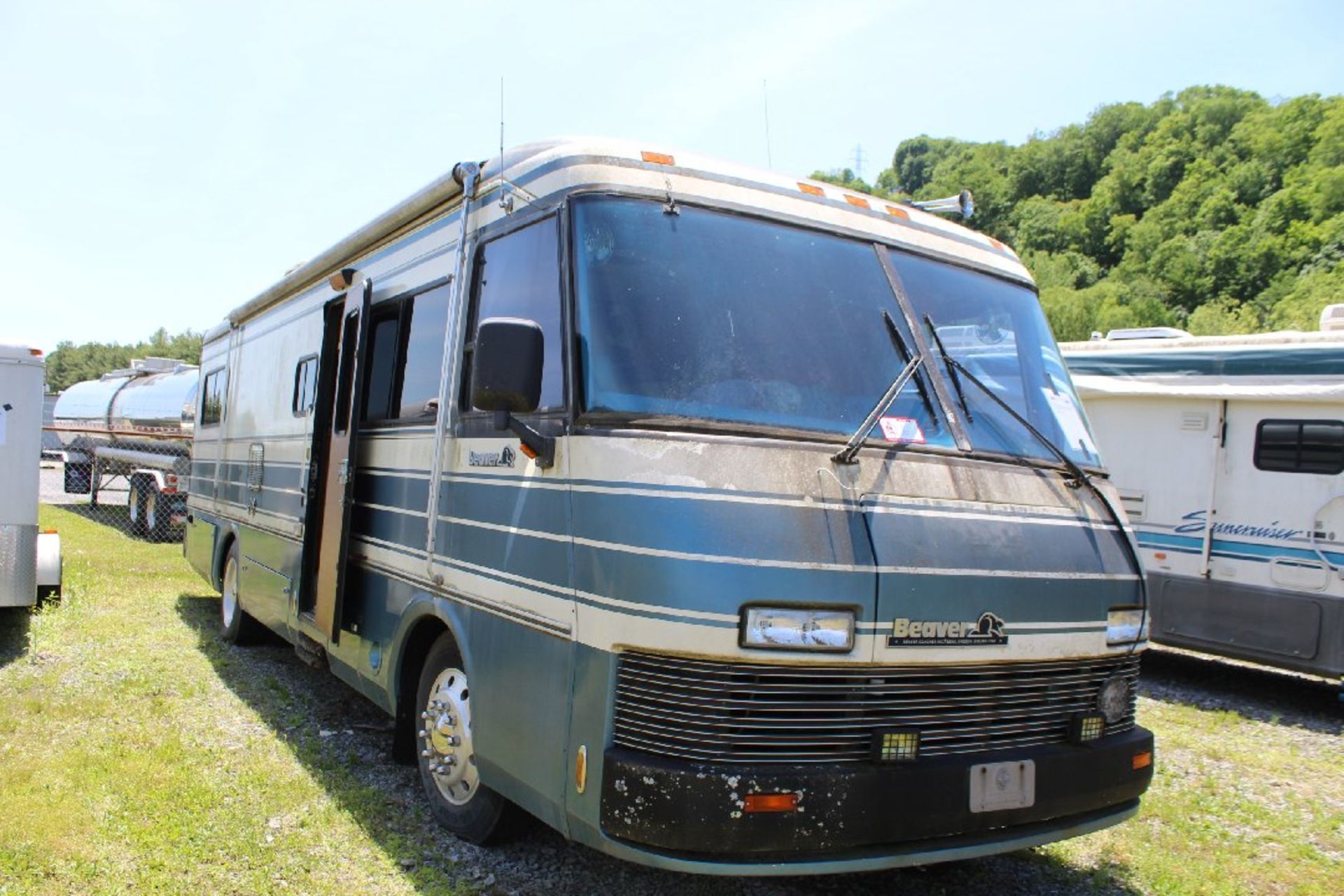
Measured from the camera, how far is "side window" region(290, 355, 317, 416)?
687 centimetres

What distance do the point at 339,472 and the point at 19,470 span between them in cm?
330

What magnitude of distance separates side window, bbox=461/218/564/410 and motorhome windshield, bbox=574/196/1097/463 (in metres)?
0.18

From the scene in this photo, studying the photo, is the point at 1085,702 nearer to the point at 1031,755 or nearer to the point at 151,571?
the point at 1031,755

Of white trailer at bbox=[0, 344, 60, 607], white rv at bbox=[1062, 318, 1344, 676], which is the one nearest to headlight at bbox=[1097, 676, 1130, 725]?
white rv at bbox=[1062, 318, 1344, 676]

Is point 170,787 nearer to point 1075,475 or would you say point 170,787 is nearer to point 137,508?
point 1075,475

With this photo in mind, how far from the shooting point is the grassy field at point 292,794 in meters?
4.44

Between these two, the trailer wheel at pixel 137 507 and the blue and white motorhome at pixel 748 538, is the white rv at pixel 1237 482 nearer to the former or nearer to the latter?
the blue and white motorhome at pixel 748 538

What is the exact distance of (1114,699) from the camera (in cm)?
420

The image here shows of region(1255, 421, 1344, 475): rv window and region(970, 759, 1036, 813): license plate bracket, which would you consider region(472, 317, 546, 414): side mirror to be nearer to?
region(970, 759, 1036, 813): license plate bracket

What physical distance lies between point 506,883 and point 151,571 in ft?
32.5

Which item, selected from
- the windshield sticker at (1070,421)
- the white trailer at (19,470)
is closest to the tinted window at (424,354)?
the windshield sticker at (1070,421)

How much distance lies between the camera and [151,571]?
12617 mm

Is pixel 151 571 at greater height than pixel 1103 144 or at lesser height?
lesser

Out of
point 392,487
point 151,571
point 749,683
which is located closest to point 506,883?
point 749,683
